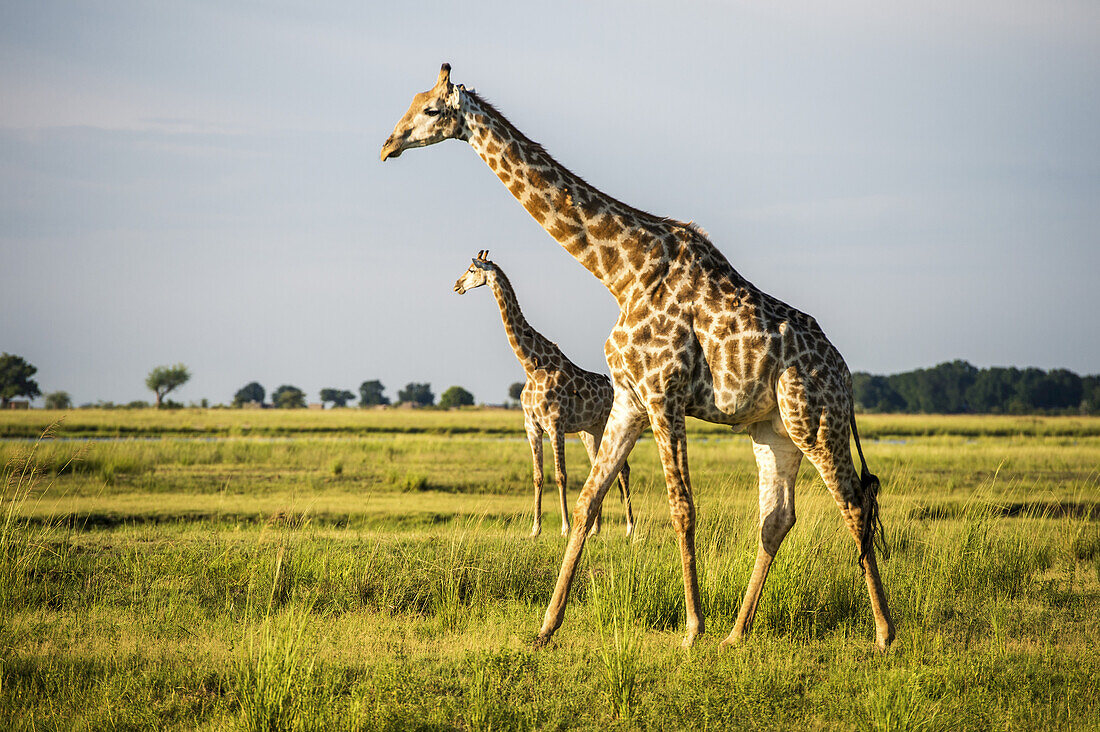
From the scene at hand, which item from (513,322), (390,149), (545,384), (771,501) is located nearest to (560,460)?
(545,384)

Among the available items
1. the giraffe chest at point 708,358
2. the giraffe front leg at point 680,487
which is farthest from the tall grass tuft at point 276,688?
the giraffe chest at point 708,358

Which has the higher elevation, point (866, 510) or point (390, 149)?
point (390, 149)

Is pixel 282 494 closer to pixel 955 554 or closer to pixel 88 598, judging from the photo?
pixel 88 598

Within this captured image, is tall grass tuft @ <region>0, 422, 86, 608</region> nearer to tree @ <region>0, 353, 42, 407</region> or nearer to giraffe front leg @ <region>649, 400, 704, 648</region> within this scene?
giraffe front leg @ <region>649, 400, 704, 648</region>

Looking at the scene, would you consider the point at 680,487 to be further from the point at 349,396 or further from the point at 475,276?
the point at 349,396

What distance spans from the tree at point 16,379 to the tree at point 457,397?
4674 centimetres

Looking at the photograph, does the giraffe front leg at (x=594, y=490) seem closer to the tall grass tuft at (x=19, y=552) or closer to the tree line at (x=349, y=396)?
the tall grass tuft at (x=19, y=552)

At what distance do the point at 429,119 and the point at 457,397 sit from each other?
109418 millimetres

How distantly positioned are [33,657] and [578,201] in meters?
5.21

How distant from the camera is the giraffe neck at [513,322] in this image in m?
14.3

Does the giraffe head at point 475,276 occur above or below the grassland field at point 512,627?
above

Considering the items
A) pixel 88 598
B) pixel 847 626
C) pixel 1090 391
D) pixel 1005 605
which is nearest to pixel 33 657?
pixel 88 598

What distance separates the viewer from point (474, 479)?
19703 mm

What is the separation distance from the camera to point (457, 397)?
378 feet
